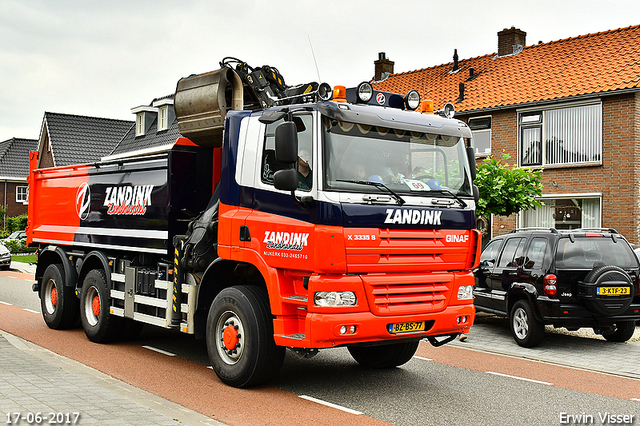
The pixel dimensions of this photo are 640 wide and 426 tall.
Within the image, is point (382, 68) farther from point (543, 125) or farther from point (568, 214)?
point (568, 214)

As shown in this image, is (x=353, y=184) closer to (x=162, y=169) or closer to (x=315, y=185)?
(x=315, y=185)

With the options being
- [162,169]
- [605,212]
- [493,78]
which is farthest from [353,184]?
[493,78]

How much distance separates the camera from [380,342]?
6.74m

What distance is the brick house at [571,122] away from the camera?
18.5 meters

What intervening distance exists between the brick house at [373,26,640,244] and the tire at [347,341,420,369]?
12.3 meters

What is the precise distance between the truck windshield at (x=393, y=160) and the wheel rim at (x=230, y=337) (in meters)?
1.93

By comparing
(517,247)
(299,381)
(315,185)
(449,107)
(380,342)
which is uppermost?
(449,107)

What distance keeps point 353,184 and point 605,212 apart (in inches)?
565

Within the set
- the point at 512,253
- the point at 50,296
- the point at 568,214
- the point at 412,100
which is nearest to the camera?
the point at 412,100

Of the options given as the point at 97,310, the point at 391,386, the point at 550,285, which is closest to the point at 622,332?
the point at 550,285

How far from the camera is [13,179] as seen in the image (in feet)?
192

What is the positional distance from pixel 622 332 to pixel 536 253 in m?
2.02

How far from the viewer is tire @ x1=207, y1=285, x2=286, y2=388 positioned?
6.90 m

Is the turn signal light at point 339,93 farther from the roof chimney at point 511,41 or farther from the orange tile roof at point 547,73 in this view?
the roof chimney at point 511,41
